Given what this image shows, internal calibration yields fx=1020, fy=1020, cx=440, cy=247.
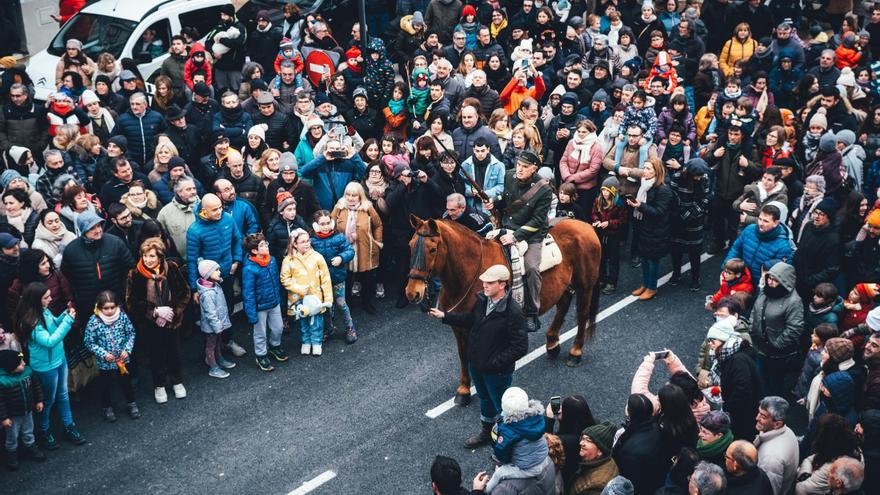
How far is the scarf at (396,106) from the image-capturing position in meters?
15.7

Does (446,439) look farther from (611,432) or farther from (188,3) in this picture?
(188,3)

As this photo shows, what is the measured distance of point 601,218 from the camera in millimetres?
13570

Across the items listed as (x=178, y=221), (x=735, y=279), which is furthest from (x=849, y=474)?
(x=178, y=221)

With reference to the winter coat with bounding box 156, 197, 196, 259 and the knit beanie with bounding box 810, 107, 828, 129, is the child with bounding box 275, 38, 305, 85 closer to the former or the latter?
the winter coat with bounding box 156, 197, 196, 259

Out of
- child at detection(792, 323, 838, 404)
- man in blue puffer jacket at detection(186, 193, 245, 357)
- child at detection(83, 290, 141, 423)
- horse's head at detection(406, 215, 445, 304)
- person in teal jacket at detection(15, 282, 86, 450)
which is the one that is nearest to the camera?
child at detection(792, 323, 838, 404)

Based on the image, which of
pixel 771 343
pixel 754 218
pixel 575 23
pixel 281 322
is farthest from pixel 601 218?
pixel 575 23

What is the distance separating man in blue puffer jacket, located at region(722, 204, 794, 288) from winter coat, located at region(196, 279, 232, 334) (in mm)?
6154

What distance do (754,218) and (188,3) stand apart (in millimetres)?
10949

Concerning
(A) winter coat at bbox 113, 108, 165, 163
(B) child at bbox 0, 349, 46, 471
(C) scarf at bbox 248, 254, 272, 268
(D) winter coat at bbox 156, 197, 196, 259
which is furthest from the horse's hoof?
(A) winter coat at bbox 113, 108, 165, 163

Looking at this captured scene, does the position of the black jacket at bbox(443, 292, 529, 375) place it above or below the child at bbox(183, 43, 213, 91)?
below

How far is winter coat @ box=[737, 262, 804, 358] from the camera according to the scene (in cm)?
1050

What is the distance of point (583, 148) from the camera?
14.3 meters

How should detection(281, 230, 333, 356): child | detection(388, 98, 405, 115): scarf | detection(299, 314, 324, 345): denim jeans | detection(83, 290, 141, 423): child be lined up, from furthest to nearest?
detection(388, 98, 405, 115): scarf
detection(299, 314, 324, 345): denim jeans
detection(281, 230, 333, 356): child
detection(83, 290, 141, 423): child

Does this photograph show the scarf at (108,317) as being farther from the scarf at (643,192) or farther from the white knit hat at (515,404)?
the scarf at (643,192)
